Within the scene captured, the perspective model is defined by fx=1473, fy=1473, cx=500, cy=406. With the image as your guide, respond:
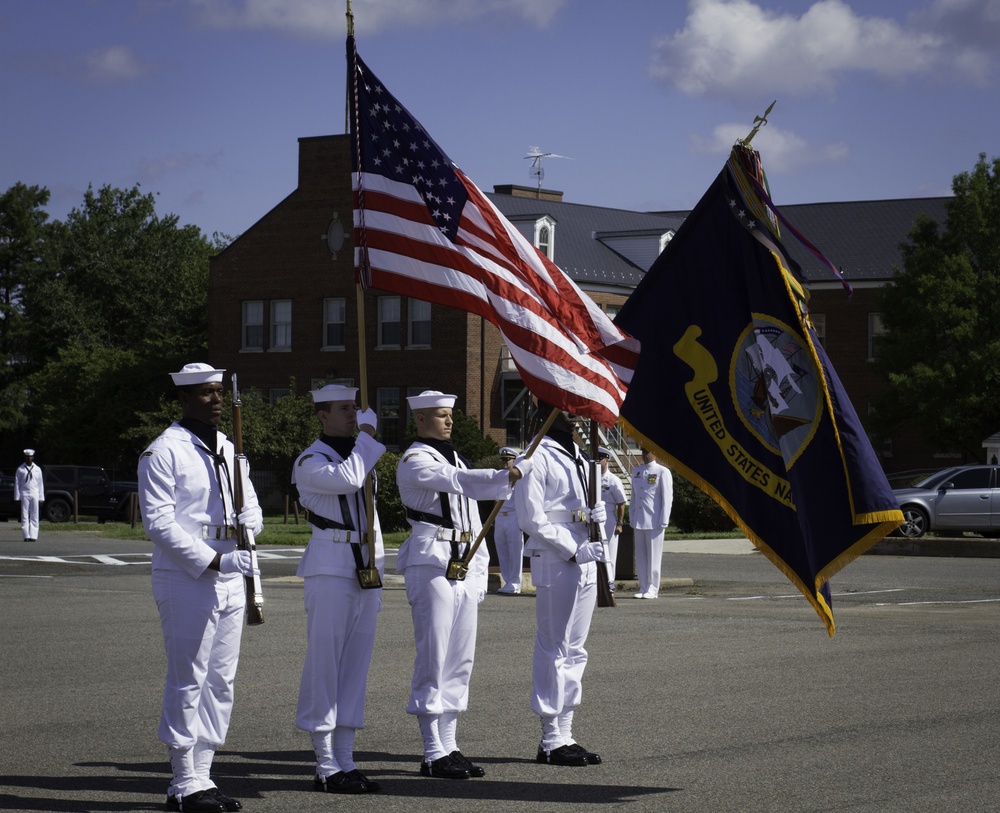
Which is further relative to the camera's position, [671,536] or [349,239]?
[349,239]

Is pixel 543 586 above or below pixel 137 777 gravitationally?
above

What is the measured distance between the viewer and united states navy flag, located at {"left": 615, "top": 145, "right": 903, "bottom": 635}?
26.1 ft

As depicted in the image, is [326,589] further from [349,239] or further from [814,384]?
[349,239]

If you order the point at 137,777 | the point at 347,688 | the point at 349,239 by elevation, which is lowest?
the point at 137,777

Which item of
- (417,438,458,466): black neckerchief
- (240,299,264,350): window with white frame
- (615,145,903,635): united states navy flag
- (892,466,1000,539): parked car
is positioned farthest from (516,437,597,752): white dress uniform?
(240,299,264,350): window with white frame

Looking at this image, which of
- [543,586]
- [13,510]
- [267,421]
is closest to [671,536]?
[267,421]

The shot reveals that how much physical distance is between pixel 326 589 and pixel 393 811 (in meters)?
1.25

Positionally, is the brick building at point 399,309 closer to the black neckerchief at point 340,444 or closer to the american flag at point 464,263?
the american flag at point 464,263

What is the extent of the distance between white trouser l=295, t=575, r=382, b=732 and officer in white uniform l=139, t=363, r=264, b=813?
0.47 metres

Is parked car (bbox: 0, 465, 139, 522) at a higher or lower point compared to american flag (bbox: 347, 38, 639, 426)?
lower

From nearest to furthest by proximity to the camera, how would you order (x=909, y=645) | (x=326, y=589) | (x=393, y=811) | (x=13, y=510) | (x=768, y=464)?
1. (x=393, y=811)
2. (x=326, y=589)
3. (x=768, y=464)
4. (x=909, y=645)
5. (x=13, y=510)

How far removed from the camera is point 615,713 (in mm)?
9805

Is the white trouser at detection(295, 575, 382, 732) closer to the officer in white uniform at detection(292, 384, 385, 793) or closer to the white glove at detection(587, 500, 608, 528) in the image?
the officer in white uniform at detection(292, 384, 385, 793)

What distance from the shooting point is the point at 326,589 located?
7707mm
